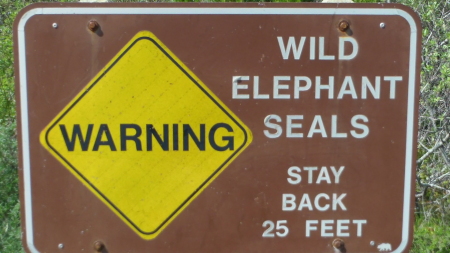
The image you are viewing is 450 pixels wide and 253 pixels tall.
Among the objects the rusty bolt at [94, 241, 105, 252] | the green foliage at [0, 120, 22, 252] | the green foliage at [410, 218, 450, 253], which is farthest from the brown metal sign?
the green foliage at [410, 218, 450, 253]

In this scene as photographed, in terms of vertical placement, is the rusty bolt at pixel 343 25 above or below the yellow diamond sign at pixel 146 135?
above

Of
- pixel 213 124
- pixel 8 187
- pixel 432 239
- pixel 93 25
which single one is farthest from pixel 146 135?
pixel 432 239

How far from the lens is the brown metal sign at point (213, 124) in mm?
1594

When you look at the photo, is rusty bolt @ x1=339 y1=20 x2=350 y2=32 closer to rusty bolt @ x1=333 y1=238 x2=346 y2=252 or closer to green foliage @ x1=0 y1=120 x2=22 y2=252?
rusty bolt @ x1=333 y1=238 x2=346 y2=252

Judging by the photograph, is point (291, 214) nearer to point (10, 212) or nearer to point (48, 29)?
point (48, 29)

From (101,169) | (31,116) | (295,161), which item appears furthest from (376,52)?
(31,116)

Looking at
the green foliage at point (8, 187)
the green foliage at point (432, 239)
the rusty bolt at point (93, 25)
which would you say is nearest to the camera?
the rusty bolt at point (93, 25)

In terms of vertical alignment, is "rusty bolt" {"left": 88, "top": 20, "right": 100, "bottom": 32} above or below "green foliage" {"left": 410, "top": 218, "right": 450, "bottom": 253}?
above

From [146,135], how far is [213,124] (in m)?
0.22

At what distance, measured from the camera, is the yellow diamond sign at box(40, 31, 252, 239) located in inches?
62.9

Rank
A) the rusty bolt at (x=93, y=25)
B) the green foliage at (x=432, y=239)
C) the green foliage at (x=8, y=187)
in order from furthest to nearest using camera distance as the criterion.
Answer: the green foliage at (x=432, y=239) < the green foliage at (x=8, y=187) < the rusty bolt at (x=93, y=25)

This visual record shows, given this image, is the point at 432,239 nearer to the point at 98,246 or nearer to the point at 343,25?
the point at 343,25

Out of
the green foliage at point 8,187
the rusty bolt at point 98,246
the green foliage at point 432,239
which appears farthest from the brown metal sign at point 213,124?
the green foliage at point 432,239

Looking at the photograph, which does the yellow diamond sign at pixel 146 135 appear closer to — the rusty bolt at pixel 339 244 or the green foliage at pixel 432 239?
the rusty bolt at pixel 339 244
